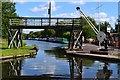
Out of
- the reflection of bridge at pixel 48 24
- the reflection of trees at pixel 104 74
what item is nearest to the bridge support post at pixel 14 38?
the reflection of bridge at pixel 48 24

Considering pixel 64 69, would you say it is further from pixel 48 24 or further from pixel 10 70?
pixel 48 24

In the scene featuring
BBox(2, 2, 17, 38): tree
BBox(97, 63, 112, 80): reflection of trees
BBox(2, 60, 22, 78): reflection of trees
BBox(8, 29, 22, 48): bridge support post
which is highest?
BBox(2, 2, 17, 38): tree

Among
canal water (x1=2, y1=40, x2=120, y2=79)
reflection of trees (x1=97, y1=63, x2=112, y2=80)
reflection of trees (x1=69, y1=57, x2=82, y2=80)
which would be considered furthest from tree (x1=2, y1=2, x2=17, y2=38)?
reflection of trees (x1=97, y1=63, x2=112, y2=80)

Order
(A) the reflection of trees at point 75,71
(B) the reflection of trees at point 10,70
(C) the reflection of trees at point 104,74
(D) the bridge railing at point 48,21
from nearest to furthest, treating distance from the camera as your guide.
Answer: (C) the reflection of trees at point 104,74, (A) the reflection of trees at point 75,71, (B) the reflection of trees at point 10,70, (D) the bridge railing at point 48,21

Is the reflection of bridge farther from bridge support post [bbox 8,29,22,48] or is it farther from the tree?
the tree

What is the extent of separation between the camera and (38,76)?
23.7 meters

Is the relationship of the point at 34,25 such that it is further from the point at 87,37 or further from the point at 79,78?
the point at 87,37

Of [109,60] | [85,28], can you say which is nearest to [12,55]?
[109,60]

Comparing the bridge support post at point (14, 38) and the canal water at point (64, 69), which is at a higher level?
the bridge support post at point (14, 38)

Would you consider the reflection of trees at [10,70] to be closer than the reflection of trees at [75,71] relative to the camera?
No

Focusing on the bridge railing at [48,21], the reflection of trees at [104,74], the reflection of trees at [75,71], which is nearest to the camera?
the reflection of trees at [104,74]

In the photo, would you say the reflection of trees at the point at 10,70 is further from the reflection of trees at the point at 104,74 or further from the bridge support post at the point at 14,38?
the bridge support post at the point at 14,38

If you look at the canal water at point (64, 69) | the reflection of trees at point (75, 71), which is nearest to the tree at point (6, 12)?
the canal water at point (64, 69)

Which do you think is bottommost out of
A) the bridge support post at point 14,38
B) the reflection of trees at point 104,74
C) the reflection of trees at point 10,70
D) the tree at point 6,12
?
the reflection of trees at point 104,74
